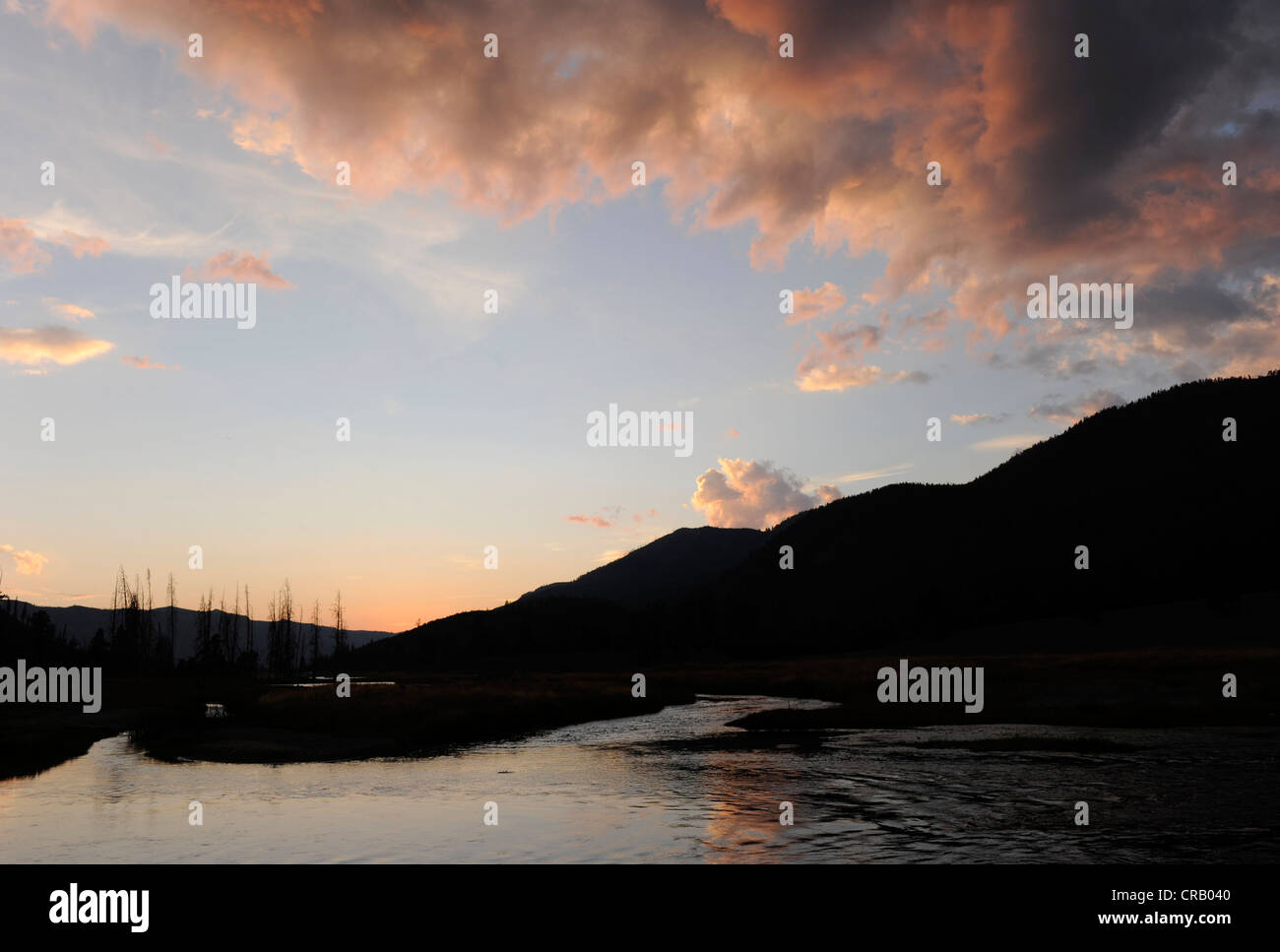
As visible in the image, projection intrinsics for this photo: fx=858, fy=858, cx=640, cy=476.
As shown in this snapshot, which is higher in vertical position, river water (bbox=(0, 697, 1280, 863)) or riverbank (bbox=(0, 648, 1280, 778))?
river water (bbox=(0, 697, 1280, 863))

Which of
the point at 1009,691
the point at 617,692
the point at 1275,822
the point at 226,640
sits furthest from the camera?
the point at 226,640

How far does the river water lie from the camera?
22.7 m

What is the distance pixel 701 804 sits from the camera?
29375mm

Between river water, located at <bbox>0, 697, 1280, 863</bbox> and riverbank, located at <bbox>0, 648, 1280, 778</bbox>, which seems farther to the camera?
riverbank, located at <bbox>0, 648, 1280, 778</bbox>

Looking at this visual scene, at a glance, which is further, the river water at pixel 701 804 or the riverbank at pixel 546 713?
the riverbank at pixel 546 713

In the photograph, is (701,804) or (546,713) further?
(546,713)

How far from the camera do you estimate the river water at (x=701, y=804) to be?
22.7 metres

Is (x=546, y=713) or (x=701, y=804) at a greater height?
(x=701, y=804)

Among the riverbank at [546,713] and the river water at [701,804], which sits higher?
the river water at [701,804]
